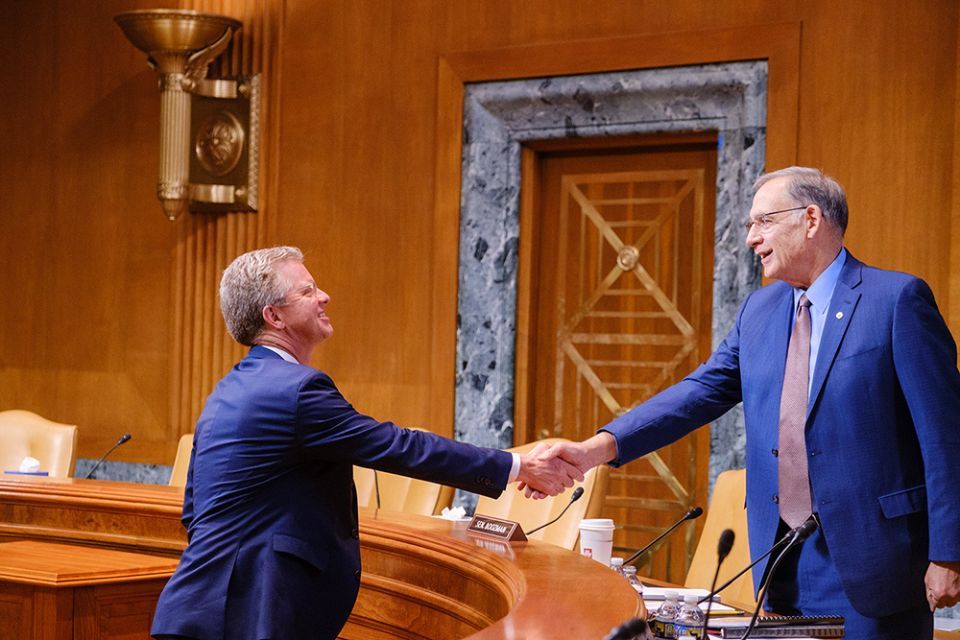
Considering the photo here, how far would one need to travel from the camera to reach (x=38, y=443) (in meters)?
5.55

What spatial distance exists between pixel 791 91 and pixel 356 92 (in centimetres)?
229

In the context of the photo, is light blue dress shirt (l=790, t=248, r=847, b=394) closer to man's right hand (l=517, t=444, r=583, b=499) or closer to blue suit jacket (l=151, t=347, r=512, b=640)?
man's right hand (l=517, t=444, r=583, b=499)

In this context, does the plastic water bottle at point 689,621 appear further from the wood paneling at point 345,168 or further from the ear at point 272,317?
the wood paneling at point 345,168

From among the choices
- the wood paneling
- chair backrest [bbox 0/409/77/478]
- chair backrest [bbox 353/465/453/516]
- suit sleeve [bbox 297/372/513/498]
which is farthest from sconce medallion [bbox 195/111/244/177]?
suit sleeve [bbox 297/372/513/498]

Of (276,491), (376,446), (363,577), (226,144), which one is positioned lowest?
(363,577)

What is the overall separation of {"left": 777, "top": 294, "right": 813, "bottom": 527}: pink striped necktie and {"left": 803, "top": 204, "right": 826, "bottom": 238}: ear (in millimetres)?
226

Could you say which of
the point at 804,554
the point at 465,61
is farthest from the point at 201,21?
the point at 804,554

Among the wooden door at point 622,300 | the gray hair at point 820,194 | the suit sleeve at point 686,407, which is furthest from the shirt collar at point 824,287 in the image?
the wooden door at point 622,300

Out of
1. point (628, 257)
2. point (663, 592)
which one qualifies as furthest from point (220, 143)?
point (663, 592)

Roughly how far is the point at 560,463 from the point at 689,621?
107 centimetres

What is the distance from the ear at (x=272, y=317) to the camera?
3029 millimetres

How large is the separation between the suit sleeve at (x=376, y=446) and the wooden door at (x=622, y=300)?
2941 mm

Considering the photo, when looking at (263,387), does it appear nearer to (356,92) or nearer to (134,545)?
(134,545)

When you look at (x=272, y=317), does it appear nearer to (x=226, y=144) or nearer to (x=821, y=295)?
(x=821, y=295)
